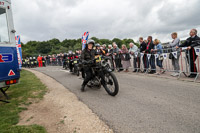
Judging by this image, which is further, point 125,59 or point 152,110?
point 125,59

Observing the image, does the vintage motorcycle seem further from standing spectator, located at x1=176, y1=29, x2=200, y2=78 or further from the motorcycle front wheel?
standing spectator, located at x1=176, y1=29, x2=200, y2=78

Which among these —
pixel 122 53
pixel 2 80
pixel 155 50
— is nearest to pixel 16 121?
pixel 2 80

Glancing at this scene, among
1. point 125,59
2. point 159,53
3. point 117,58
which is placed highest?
point 159,53

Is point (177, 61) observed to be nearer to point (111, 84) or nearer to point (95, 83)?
point (111, 84)

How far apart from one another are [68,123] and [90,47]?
307 cm

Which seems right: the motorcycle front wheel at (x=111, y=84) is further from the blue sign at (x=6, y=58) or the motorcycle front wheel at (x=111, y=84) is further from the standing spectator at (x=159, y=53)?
the standing spectator at (x=159, y=53)

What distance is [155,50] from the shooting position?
7.64m

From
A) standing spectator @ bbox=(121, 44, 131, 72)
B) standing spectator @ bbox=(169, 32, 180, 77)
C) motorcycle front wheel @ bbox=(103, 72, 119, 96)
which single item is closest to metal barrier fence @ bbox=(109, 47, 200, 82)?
standing spectator @ bbox=(169, 32, 180, 77)

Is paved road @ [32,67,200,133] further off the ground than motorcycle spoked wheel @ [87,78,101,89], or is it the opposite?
motorcycle spoked wheel @ [87,78,101,89]

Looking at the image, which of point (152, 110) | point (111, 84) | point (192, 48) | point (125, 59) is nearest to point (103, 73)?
point (111, 84)

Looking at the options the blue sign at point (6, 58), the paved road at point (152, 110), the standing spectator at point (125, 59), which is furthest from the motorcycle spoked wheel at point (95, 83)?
the standing spectator at point (125, 59)

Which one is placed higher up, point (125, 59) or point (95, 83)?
point (125, 59)

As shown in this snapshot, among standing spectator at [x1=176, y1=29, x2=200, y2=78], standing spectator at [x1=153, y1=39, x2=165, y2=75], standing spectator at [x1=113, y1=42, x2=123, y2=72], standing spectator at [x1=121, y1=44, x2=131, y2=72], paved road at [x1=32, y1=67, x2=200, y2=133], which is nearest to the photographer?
paved road at [x1=32, y1=67, x2=200, y2=133]

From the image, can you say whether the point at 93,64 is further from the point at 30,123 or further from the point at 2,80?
the point at 2,80
